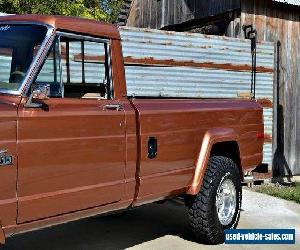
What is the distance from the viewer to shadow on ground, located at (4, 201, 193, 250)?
19.1 ft

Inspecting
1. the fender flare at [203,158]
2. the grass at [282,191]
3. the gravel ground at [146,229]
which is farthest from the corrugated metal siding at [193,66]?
the fender flare at [203,158]

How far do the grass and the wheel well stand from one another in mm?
2577

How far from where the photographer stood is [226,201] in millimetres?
6258

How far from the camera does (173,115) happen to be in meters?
5.27

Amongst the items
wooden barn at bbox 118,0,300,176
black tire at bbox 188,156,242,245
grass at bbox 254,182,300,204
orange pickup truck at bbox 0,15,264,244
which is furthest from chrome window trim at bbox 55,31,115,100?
wooden barn at bbox 118,0,300,176

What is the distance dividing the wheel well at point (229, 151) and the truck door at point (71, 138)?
1.81 m

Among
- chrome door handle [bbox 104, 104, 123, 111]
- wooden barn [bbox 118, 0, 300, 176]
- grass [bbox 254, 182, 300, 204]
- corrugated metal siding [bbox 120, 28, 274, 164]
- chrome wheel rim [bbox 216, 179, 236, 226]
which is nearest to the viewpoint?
chrome door handle [bbox 104, 104, 123, 111]

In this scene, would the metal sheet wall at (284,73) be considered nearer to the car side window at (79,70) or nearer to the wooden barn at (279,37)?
the wooden barn at (279,37)

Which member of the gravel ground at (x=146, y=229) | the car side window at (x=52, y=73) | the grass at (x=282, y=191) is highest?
the car side window at (x=52, y=73)

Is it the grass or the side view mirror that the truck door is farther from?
the grass

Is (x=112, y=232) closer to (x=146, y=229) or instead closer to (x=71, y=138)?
(x=146, y=229)

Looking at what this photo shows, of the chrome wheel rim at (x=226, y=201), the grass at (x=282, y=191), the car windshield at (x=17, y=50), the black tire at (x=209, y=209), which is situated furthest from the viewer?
the grass at (x=282, y=191)

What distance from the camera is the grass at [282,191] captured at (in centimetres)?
878

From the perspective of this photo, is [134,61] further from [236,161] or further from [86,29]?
[86,29]
